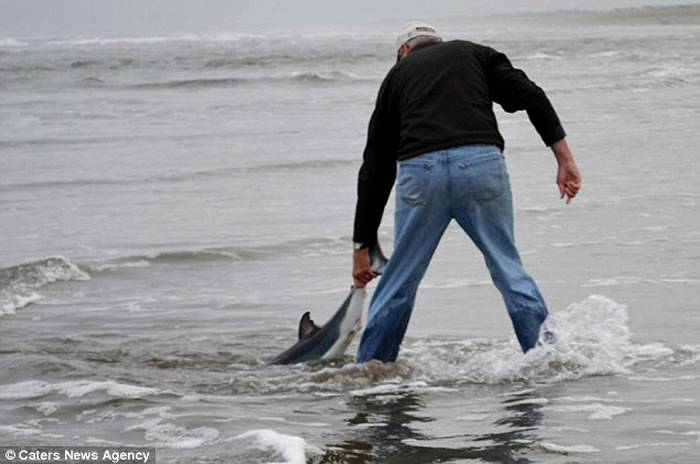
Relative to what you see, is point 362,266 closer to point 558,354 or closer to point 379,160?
point 379,160

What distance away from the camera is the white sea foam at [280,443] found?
616 centimetres

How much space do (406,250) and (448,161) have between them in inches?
19.3

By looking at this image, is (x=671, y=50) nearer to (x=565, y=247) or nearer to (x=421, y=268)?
(x=565, y=247)

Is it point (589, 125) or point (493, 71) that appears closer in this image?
point (493, 71)

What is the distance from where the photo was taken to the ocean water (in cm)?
674

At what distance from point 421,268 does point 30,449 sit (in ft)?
6.74

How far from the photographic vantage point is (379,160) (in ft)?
24.6

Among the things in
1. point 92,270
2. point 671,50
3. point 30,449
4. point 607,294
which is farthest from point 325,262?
point 671,50

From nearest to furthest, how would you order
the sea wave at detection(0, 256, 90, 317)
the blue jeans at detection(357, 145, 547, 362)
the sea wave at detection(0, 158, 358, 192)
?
the blue jeans at detection(357, 145, 547, 362) → the sea wave at detection(0, 256, 90, 317) → the sea wave at detection(0, 158, 358, 192)

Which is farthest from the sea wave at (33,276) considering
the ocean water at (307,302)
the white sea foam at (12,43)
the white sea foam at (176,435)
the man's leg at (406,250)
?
the white sea foam at (12,43)

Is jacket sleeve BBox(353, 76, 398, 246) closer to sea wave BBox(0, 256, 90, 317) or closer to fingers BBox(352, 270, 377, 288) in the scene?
fingers BBox(352, 270, 377, 288)

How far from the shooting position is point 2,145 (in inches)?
840

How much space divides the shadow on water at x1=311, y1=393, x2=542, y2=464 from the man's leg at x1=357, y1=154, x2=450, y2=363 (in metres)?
0.46

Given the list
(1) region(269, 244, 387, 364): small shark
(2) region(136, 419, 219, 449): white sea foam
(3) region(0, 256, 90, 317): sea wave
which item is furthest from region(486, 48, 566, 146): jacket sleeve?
(3) region(0, 256, 90, 317): sea wave
